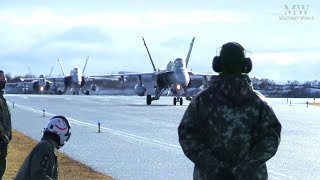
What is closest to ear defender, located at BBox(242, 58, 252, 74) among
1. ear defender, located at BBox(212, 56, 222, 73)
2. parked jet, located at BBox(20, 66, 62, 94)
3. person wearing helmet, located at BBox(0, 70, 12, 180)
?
ear defender, located at BBox(212, 56, 222, 73)

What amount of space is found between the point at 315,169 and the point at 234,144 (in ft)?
35.9

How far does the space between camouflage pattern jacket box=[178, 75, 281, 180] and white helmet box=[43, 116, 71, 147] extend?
1.20m

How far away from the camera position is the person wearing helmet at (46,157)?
230 inches

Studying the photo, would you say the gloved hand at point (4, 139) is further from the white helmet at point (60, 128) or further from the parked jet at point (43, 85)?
the parked jet at point (43, 85)

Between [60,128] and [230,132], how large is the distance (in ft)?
5.26

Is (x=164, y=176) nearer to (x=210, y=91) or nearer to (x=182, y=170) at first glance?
(x=182, y=170)

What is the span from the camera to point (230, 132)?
17.4ft

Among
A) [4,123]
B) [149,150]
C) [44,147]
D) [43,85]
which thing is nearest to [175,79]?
[149,150]

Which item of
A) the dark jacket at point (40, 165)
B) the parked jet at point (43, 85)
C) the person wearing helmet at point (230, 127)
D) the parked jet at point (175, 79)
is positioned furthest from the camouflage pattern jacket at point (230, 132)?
the parked jet at point (43, 85)

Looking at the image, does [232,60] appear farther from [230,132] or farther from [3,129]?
[3,129]

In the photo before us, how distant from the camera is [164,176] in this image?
47.9 ft

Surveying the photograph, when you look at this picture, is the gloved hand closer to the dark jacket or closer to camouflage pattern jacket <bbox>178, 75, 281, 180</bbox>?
the dark jacket

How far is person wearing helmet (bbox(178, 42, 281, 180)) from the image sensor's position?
527 centimetres

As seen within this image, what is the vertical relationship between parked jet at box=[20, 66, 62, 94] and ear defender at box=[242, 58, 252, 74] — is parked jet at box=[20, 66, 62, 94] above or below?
below
